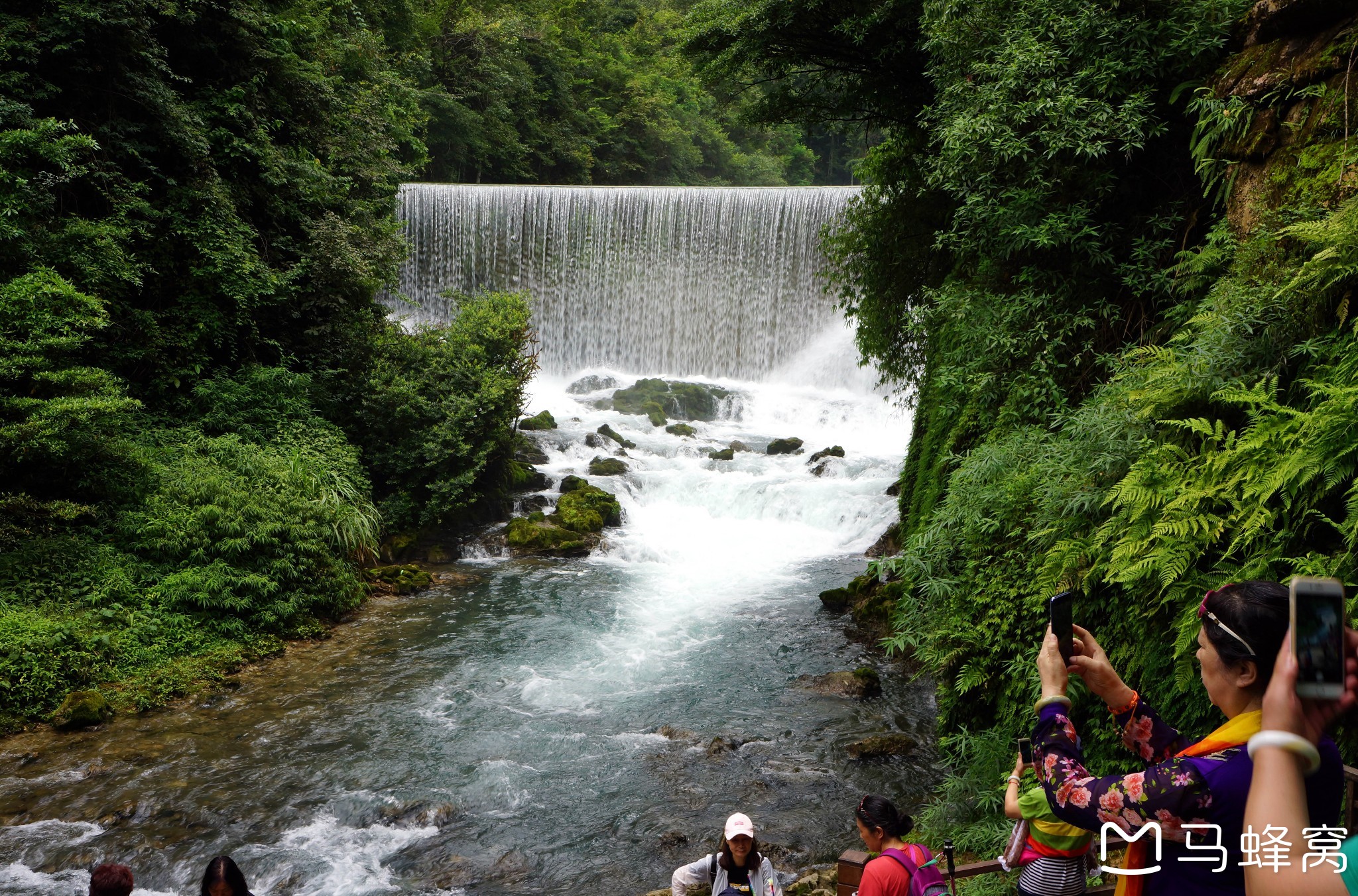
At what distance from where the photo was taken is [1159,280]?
18.2ft

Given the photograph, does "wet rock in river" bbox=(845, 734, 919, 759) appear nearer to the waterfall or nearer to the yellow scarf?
the yellow scarf

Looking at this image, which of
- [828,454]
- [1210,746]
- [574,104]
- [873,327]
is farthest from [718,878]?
[574,104]

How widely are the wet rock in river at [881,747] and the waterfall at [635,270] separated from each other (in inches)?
736

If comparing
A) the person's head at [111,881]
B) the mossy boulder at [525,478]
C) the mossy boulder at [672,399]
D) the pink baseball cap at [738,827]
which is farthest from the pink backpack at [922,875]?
the mossy boulder at [672,399]

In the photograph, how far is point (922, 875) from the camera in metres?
3.26

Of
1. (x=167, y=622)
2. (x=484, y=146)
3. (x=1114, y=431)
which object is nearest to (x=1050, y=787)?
(x=1114, y=431)

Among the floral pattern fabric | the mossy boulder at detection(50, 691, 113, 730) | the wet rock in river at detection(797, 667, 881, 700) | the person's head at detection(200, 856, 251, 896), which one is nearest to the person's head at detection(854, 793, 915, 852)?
the floral pattern fabric

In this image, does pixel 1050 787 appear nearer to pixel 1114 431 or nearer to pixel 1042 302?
pixel 1114 431

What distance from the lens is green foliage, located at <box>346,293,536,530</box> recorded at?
46.0 feet

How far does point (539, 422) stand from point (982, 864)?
17.3 meters

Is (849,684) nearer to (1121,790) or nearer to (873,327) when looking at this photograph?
(873,327)

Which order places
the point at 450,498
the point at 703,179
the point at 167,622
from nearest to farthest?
the point at 167,622 → the point at 450,498 → the point at 703,179

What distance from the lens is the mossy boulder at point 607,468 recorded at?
57.5ft

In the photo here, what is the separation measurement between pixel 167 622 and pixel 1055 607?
9.91 meters
